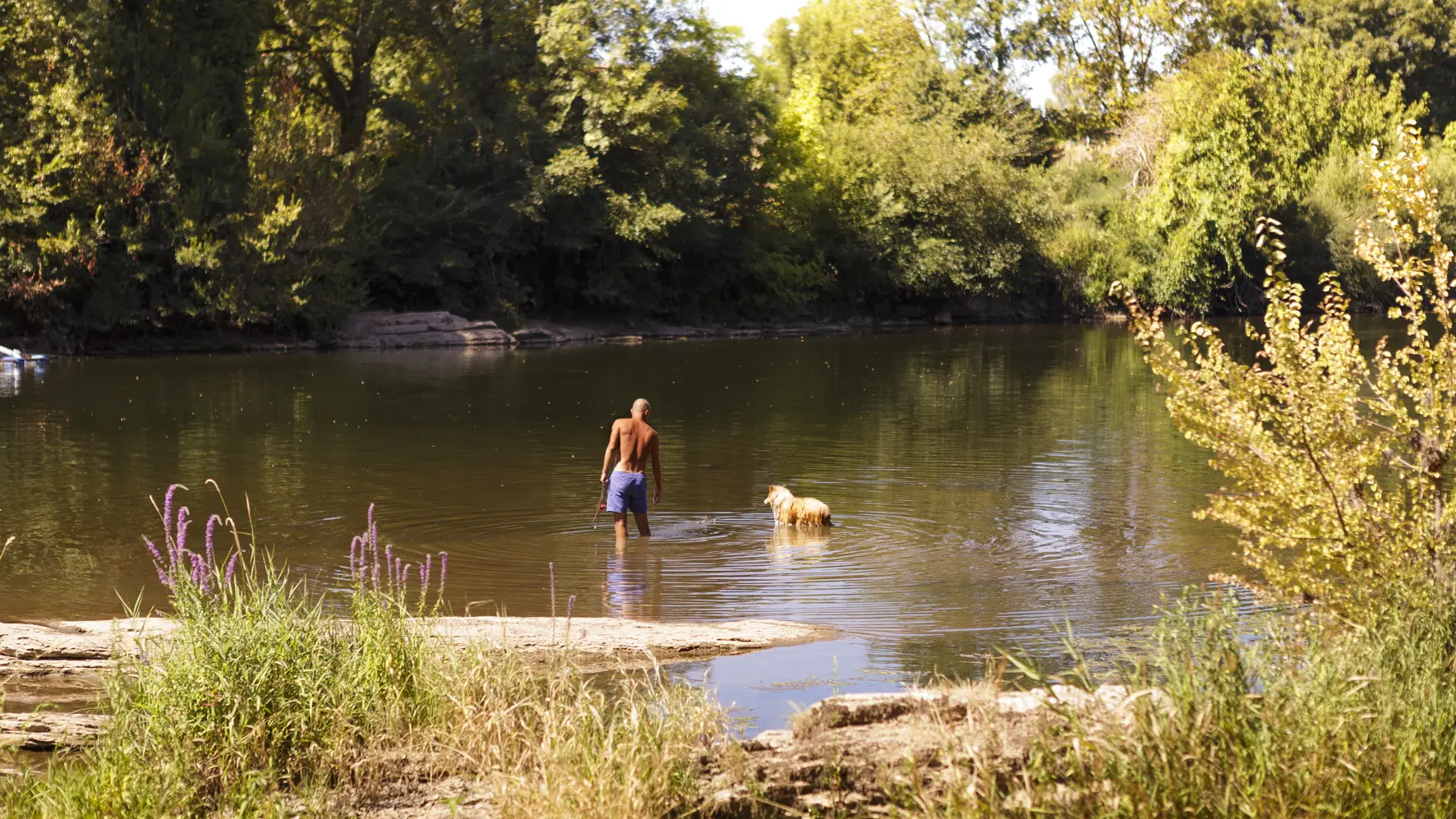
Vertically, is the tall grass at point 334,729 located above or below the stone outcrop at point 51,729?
above

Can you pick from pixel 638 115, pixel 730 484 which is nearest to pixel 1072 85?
pixel 638 115

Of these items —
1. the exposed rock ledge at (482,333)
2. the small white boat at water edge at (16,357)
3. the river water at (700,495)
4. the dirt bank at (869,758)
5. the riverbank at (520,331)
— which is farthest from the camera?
the exposed rock ledge at (482,333)

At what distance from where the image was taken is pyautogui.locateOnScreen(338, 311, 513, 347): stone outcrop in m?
52.3

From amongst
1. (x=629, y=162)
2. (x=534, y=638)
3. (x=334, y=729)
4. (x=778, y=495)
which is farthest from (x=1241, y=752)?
(x=629, y=162)

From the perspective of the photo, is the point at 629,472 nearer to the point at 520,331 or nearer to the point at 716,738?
the point at 716,738

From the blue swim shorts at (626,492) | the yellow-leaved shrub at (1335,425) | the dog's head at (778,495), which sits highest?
the yellow-leaved shrub at (1335,425)

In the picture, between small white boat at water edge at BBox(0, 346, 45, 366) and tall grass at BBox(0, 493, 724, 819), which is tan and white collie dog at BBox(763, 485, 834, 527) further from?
small white boat at water edge at BBox(0, 346, 45, 366)

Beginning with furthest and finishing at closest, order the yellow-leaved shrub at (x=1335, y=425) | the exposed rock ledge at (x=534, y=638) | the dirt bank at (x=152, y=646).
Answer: the exposed rock ledge at (x=534, y=638), the yellow-leaved shrub at (x=1335, y=425), the dirt bank at (x=152, y=646)

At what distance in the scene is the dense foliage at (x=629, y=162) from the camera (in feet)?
150

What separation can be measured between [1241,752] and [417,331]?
49424 millimetres

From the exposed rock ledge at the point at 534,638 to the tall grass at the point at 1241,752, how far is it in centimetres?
292

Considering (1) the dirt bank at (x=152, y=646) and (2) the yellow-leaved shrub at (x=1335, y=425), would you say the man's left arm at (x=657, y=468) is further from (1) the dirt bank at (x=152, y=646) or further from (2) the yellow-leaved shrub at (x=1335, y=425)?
(2) the yellow-leaved shrub at (x=1335, y=425)

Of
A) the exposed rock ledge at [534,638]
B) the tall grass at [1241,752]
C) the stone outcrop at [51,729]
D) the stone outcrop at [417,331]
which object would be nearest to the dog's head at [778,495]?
the exposed rock ledge at [534,638]

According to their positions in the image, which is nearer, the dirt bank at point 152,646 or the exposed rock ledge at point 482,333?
the dirt bank at point 152,646
